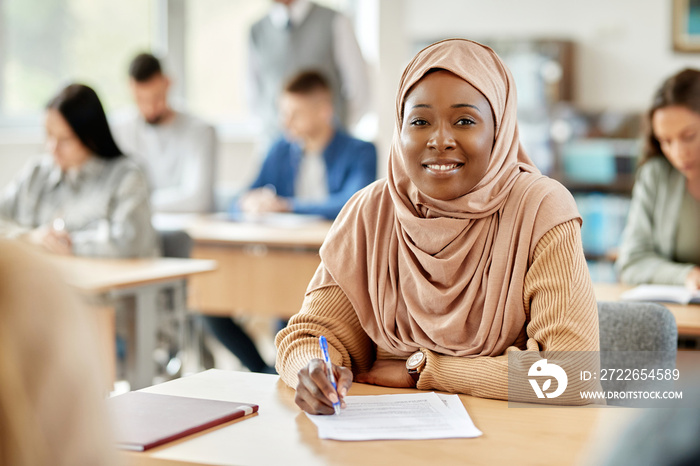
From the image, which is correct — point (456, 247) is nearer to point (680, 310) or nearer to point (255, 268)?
point (680, 310)

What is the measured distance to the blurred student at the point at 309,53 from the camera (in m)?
5.18

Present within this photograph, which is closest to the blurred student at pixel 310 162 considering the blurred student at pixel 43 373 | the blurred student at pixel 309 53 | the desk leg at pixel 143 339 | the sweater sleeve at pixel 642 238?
the blurred student at pixel 309 53

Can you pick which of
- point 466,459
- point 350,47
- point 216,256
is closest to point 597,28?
point 350,47

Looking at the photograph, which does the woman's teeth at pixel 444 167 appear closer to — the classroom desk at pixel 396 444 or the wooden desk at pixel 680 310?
the classroom desk at pixel 396 444

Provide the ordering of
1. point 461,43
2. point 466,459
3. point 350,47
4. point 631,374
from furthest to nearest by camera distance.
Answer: point 350,47, point 631,374, point 461,43, point 466,459

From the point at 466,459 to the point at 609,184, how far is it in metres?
4.82

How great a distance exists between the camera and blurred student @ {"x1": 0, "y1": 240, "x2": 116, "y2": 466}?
0.49 m

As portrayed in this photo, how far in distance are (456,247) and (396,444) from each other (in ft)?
1.61

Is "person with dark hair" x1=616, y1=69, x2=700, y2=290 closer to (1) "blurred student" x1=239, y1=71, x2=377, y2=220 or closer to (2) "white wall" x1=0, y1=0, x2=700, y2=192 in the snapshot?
(1) "blurred student" x1=239, y1=71, x2=377, y2=220

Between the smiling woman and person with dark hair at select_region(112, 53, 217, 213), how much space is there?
323cm

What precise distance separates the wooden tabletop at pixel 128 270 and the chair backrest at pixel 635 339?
1630 mm

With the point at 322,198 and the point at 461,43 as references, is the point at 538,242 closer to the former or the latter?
the point at 461,43

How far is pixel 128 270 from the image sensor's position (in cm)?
309

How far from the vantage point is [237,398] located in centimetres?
151
